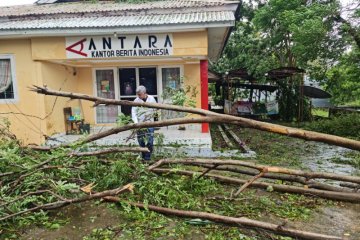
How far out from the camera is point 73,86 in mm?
11523

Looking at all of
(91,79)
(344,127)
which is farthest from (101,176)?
(344,127)

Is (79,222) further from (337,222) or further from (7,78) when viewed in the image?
(7,78)

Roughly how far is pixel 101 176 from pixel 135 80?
7370 millimetres

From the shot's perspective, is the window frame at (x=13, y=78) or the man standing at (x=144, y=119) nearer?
the man standing at (x=144, y=119)

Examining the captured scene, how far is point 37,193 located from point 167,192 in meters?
1.72

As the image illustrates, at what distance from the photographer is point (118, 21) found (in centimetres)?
920

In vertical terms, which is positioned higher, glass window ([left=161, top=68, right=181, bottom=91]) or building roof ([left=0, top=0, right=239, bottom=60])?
building roof ([left=0, top=0, right=239, bottom=60])

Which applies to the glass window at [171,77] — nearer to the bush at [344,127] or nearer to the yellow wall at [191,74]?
the yellow wall at [191,74]

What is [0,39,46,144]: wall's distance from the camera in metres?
9.26

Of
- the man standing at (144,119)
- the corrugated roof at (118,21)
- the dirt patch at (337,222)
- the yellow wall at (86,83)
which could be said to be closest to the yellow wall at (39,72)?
the corrugated roof at (118,21)

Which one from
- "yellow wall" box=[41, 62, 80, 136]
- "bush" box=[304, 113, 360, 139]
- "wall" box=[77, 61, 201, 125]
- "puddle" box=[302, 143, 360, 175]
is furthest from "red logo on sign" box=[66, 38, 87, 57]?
"bush" box=[304, 113, 360, 139]

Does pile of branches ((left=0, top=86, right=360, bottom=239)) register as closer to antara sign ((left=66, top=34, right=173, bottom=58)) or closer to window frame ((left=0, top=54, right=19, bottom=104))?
antara sign ((left=66, top=34, right=173, bottom=58))

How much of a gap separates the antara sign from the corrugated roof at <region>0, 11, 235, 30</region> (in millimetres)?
388

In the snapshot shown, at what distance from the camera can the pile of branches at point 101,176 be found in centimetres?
387
